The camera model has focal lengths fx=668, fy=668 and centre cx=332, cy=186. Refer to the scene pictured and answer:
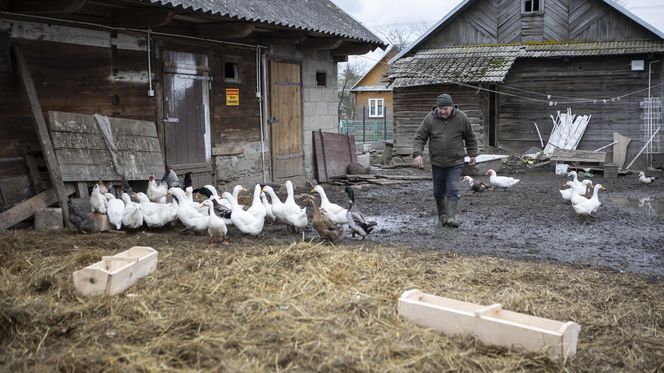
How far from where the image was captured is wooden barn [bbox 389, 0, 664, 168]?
20.0m

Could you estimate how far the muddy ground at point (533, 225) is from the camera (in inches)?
309

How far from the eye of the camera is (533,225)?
392 inches

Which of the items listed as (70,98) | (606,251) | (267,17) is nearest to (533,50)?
(267,17)

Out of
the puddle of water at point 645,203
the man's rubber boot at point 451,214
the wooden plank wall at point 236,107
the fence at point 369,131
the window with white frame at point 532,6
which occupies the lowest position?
the puddle of water at point 645,203

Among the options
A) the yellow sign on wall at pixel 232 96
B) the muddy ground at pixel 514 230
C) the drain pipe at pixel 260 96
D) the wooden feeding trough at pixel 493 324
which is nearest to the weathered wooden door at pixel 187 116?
the yellow sign on wall at pixel 232 96

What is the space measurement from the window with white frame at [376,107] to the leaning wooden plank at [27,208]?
41365mm

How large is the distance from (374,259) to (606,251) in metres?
3.28

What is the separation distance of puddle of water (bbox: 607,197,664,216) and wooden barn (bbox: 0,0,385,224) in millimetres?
6232

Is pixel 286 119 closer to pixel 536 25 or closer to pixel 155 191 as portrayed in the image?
pixel 155 191

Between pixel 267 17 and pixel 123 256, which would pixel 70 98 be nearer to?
pixel 267 17

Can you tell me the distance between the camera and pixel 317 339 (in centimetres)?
Result: 420

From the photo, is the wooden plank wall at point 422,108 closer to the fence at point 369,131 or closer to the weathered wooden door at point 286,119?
the weathered wooden door at point 286,119

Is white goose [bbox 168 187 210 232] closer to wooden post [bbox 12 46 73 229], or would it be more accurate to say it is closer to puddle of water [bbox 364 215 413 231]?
wooden post [bbox 12 46 73 229]

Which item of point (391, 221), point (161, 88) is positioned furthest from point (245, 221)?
point (161, 88)
